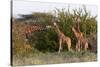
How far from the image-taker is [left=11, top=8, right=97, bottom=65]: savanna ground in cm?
231

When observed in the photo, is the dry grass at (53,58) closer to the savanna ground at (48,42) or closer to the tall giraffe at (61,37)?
the savanna ground at (48,42)

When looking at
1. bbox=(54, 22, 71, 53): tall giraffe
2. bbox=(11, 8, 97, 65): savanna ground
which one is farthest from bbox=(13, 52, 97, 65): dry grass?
bbox=(54, 22, 71, 53): tall giraffe

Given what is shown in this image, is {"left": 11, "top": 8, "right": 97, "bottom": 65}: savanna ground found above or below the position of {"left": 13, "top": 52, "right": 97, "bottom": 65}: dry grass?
above

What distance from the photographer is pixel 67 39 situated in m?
2.52

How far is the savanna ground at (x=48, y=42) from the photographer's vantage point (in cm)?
231

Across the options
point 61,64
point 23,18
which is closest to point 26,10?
point 23,18

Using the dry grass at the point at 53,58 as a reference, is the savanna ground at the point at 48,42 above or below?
above

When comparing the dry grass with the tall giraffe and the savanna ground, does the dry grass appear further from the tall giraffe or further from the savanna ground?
the tall giraffe

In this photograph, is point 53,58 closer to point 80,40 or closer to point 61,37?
point 61,37

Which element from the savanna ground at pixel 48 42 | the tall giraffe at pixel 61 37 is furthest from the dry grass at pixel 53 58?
the tall giraffe at pixel 61 37

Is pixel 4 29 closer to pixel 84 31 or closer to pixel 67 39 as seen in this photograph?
pixel 67 39

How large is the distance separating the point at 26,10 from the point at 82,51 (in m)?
0.82

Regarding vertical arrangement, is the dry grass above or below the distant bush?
below

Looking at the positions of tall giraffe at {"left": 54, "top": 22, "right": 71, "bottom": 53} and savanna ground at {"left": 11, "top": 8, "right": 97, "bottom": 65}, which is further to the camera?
tall giraffe at {"left": 54, "top": 22, "right": 71, "bottom": 53}
